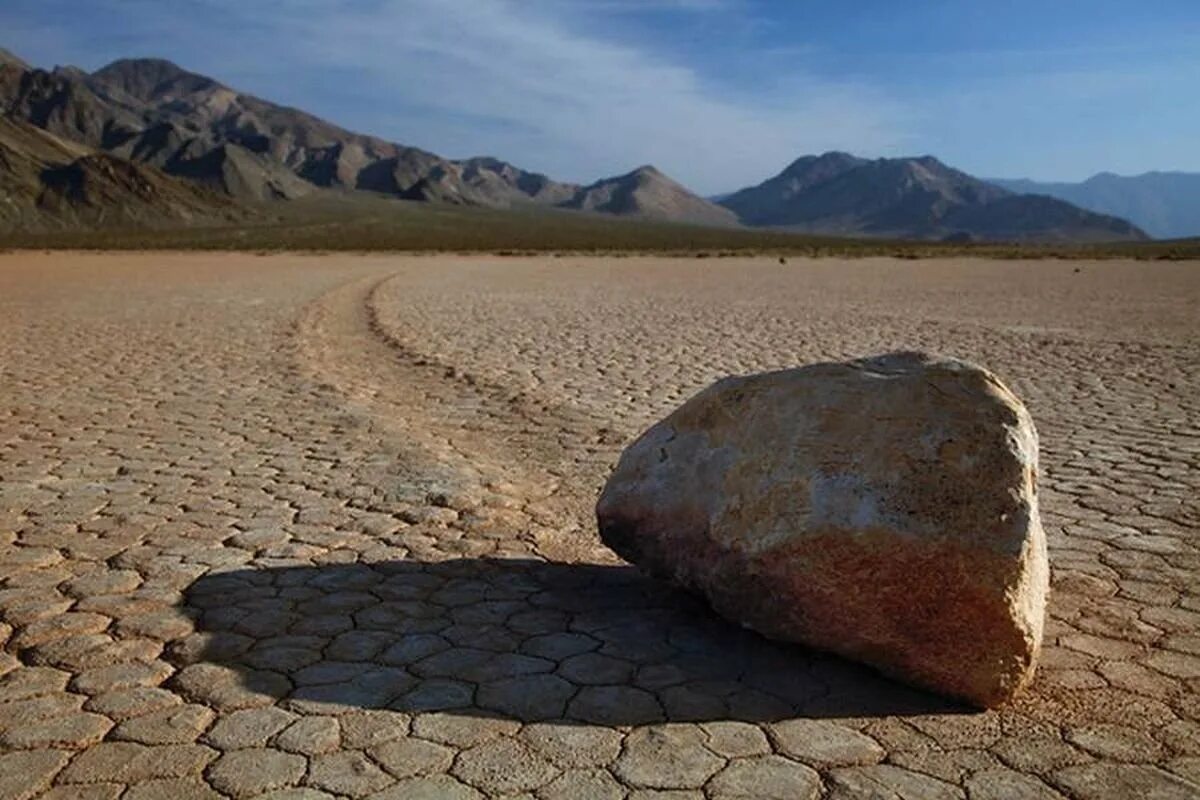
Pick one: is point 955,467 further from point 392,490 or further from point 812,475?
point 392,490

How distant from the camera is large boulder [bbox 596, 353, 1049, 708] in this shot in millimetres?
3061

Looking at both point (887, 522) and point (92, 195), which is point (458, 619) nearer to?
point (887, 522)

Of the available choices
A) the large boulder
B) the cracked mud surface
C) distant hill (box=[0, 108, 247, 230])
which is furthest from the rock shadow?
distant hill (box=[0, 108, 247, 230])

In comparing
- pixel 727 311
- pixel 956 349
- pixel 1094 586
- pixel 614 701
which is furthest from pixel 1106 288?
pixel 614 701

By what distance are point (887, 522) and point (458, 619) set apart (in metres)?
1.58

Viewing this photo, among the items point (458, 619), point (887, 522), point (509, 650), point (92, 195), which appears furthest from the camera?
point (92, 195)

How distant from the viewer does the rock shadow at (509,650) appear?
3121 millimetres

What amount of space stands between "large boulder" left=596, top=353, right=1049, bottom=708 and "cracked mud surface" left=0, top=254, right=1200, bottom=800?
0.54 ft

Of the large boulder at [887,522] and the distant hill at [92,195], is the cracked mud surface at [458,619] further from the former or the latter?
the distant hill at [92,195]

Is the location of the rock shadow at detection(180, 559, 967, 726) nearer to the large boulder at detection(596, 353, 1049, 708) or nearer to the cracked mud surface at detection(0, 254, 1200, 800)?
the cracked mud surface at detection(0, 254, 1200, 800)

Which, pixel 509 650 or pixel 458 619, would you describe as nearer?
pixel 509 650

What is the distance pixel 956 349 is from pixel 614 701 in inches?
427

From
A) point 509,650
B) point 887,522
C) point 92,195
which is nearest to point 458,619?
point 509,650

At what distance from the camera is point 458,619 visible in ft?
12.3
